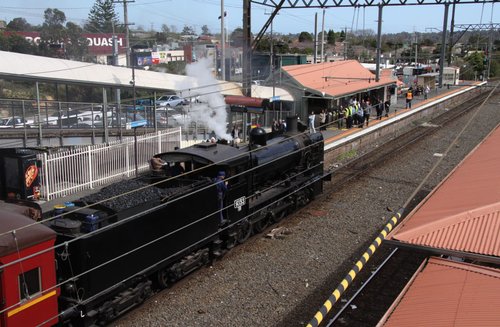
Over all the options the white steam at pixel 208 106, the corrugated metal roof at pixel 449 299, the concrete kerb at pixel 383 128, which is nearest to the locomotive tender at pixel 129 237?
the corrugated metal roof at pixel 449 299

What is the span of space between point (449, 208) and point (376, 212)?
6261 mm

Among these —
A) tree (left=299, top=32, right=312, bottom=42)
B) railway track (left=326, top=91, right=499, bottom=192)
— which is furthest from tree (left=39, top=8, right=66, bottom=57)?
tree (left=299, top=32, right=312, bottom=42)

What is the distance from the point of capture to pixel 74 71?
61.0 feet

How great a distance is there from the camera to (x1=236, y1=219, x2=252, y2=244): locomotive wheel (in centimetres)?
1108

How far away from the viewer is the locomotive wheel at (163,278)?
28.8ft

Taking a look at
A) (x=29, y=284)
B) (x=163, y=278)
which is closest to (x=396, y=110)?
(x=163, y=278)

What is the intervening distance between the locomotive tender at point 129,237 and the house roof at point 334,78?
589 inches

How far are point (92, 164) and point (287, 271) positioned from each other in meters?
7.79

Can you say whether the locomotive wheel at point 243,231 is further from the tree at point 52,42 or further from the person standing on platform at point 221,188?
the tree at point 52,42

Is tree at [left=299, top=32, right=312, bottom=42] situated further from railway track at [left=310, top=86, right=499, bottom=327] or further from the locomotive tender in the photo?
the locomotive tender

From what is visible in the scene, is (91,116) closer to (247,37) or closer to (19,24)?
(247,37)

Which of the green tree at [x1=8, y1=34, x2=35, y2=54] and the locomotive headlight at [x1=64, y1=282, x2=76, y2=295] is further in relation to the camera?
the green tree at [x1=8, y1=34, x2=35, y2=54]

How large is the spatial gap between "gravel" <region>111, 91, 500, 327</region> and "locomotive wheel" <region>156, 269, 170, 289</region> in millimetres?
160

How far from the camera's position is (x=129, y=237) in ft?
25.1
